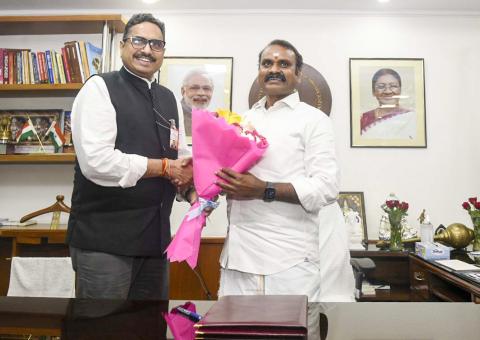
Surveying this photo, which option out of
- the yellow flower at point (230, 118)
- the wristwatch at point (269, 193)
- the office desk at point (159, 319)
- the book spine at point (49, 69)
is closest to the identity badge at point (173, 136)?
the yellow flower at point (230, 118)

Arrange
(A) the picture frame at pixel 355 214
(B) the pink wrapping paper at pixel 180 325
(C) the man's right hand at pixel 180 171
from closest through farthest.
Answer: (B) the pink wrapping paper at pixel 180 325 < (C) the man's right hand at pixel 180 171 < (A) the picture frame at pixel 355 214

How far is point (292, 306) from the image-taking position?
2.22 ft

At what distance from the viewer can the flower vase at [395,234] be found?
2566 millimetres

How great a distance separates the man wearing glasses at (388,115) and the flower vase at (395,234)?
72 centimetres

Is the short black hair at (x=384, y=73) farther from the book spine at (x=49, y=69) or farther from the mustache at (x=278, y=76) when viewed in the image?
the book spine at (x=49, y=69)

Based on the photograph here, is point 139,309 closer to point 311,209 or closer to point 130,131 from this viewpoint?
point 311,209

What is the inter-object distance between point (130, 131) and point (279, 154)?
21.7 inches

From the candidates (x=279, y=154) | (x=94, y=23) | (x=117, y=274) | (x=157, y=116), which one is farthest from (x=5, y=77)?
(x=279, y=154)

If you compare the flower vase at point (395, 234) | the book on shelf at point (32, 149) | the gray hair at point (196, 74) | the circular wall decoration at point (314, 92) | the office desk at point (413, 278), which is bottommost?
the office desk at point (413, 278)

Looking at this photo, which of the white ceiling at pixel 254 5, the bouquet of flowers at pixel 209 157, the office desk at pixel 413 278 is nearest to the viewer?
the bouquet of flowers at pixel 209 157

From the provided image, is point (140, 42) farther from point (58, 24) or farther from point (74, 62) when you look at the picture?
point (58, 24)

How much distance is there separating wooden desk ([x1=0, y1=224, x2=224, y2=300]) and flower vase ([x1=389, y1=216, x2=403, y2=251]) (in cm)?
111

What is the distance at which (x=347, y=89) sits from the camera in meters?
3.07

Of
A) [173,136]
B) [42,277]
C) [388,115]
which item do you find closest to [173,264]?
[42,277]
